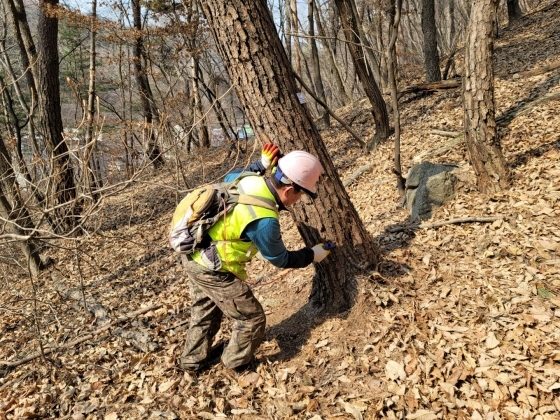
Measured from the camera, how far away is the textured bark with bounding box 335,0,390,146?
283 inches

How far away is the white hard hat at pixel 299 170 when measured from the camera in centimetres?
267

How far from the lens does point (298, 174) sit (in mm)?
2670

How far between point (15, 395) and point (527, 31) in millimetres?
17001

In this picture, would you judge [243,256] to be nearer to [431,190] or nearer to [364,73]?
[431,190]

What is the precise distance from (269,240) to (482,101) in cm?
315

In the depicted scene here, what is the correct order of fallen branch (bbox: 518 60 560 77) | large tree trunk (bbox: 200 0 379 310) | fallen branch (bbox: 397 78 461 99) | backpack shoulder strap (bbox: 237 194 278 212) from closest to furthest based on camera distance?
1. backpack shoulder strap (bbox: 237 194 278 212)
2. large tree trunk (bbox: 200 0 379 310)
3. fallen branch (bbox: 518 60 560 77)
4. fallen branch (bbox: 397 78 461 99)

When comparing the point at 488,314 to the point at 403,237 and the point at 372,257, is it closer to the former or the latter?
the point at 372,257

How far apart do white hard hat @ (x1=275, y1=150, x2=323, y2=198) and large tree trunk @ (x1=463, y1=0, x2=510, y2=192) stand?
2.62 metres

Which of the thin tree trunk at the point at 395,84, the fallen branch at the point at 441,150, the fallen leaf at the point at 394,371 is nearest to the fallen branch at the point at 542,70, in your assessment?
the fallen branch at the point at 441,150

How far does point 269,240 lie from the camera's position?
2.75 m

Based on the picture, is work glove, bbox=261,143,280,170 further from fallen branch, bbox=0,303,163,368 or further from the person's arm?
fallen branch, bbox=0,303,163,368

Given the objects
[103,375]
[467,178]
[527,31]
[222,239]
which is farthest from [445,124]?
[527,31]

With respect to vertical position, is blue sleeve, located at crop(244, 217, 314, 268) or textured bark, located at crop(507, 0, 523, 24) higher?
textured bark, located at crop(507, 0, 523, 24)

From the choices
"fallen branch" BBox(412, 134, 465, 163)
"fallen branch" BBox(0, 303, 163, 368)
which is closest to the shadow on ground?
"fallen branch" BBox(0, 303, 163, 368)
